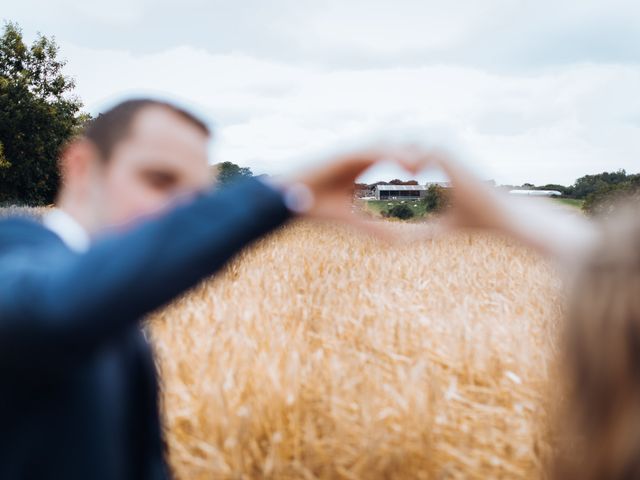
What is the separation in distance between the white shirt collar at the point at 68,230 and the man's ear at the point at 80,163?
0.07 m

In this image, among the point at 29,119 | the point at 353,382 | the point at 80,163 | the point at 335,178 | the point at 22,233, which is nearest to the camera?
the point at 335,178

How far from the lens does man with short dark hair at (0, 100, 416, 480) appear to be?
0.71 m

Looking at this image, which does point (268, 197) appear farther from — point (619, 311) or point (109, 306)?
point (619, 311)

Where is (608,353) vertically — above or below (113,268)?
below

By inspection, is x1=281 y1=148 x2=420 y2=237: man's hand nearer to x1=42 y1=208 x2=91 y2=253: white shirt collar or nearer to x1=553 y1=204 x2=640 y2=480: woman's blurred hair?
x1=553 y1=204 x2=640 y2=480: woman's blurred hair

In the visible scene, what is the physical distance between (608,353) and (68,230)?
924 millimetres

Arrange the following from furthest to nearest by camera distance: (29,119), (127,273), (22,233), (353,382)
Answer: (29,119) < (353,382) < (22,233) < (127,273)

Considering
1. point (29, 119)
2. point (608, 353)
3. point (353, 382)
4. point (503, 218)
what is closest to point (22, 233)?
point (503, 218)

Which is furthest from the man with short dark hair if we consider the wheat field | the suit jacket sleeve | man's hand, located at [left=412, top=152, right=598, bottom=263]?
the wheat field

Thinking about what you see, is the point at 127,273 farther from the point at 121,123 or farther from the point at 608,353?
the point at 608,353

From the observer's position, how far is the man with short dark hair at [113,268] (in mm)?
712

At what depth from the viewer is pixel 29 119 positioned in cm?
3278

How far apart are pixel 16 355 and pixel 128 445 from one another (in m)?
0.61

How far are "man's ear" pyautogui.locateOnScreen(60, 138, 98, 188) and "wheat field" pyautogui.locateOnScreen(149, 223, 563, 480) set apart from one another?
0.58 metres
